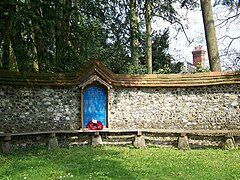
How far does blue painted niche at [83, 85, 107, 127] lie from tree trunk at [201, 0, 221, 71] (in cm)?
456

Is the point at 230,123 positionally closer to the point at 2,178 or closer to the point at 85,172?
the point at 85,172

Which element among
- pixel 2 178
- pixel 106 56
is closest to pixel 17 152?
pixel 2 178

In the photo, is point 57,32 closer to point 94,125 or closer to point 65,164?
point 94,125

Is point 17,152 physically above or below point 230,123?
below

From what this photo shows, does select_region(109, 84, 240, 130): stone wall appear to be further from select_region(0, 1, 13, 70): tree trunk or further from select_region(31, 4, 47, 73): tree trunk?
select_region(0, 1, 13, 70): tree trunk

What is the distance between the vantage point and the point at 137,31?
13.1 metres

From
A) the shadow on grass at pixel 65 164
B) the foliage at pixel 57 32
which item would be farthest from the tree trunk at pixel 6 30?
the shadow on grass at pixel 65 164

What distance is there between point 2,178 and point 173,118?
22.9ft

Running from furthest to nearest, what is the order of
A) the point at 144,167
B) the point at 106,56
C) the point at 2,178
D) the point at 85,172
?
1. the point at 106,56
2. the point at 144,167
3. the point at 85,172
4. the point at 2,178

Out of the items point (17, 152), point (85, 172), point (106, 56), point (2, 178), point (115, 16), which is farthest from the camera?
point (106, 56)

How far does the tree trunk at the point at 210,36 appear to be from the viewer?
43.5ft

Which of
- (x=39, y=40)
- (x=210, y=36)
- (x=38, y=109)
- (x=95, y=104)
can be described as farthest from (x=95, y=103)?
(x=210, y=36)

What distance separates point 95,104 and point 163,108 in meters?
2.44

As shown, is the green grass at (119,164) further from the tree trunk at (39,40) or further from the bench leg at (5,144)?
the tree trunk at (39,40)
